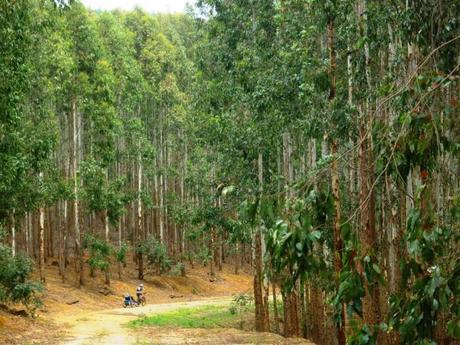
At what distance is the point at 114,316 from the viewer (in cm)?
2205

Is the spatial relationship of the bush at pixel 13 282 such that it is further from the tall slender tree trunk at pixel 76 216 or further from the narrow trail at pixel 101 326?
the tall slender tree trunk at pixel 76 216

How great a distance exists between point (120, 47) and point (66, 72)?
29.2ft

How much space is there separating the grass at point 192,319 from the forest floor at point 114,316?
0.54 meters

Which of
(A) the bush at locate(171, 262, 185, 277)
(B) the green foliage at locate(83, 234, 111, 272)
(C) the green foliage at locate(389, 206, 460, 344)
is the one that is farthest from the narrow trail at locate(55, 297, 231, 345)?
(C) the green foliage at locate(389, 206, 460, 344)

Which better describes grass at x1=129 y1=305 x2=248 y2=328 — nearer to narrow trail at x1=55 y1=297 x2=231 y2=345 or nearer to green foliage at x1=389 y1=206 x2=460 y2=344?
narrow trail at x1=55 y1=297 x2=231 y2=345

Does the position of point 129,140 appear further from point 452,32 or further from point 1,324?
point 452,32

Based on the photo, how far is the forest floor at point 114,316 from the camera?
1574 centimetres

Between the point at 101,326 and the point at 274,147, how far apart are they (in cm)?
787

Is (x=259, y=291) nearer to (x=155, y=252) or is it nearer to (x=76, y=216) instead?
(x=76, y=216)

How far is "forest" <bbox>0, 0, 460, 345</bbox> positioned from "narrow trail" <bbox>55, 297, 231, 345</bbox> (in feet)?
5.63

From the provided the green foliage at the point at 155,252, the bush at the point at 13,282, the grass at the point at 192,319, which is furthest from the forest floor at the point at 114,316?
the green foliage at the point at 155,252

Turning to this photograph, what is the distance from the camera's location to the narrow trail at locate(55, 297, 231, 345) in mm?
15375

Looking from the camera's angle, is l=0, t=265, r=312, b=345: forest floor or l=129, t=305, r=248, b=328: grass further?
l=129, t=305, r=248, b=328: grass

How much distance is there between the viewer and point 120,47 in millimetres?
35625
